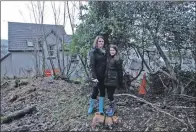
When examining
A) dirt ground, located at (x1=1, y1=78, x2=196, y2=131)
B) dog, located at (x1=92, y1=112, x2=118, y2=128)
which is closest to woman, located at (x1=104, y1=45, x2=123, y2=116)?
dog, located at (x1=92, y1=112, x2=118, y2=128)

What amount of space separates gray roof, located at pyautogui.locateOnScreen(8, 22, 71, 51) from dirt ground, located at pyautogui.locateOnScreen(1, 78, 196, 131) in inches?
196

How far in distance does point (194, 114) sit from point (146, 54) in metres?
2.48

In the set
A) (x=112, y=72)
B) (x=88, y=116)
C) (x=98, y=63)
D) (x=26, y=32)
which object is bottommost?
(x=88, y=116)

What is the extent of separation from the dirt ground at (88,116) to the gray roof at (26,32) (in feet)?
16.3

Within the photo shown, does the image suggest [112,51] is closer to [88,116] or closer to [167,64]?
[88,116]

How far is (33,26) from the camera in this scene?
13.1m

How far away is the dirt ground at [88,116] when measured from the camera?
16.1 ft

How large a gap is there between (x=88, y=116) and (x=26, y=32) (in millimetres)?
9451

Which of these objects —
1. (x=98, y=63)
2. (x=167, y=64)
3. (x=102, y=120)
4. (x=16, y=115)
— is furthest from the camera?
(x=167, y=64)

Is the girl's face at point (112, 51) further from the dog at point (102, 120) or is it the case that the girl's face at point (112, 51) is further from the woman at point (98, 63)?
the dog at point (102, 120)

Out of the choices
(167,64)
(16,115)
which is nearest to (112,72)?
(167,64)

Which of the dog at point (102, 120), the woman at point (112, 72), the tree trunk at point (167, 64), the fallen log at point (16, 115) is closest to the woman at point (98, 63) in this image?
the woman at point (112, 72)

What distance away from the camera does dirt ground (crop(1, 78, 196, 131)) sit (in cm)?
492

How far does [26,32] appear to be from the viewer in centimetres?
1378
